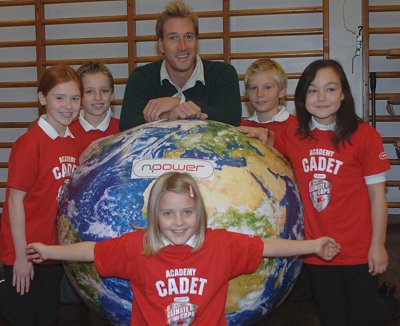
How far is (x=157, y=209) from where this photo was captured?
1783mm

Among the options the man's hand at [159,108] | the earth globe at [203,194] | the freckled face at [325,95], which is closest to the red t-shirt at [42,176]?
the earth globe at [203,194]

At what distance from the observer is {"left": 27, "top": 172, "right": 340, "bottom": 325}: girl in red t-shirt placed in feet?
5.82

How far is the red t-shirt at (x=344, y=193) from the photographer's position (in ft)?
7.47

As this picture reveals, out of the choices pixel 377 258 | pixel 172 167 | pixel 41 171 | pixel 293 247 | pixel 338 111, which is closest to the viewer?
pixel 293 247

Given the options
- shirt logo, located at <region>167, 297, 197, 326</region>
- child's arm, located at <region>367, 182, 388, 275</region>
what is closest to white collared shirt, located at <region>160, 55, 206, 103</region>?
child's arm, located at <region>367, 182, 388, 275</region>

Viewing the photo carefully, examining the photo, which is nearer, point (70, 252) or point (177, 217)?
point (177, 217)

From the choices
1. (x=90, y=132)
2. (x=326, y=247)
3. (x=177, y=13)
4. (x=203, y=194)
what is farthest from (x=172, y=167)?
(x=177, y=13)

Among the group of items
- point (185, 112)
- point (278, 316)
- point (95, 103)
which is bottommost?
point (278, 316)

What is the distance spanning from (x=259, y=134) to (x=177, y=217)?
0.80 meters

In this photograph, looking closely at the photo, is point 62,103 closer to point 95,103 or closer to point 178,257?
point 95,103

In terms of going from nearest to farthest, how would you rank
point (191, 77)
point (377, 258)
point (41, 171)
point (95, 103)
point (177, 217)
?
1. point (177, 217)
2. point (377, 258)
3. point (41, 171)
4. point (95, 103)
5. point (191, 77)

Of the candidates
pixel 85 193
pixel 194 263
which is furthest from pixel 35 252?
pixel 194 263

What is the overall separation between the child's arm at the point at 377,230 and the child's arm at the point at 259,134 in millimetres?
504

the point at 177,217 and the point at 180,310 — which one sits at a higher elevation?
the point at 177,217
